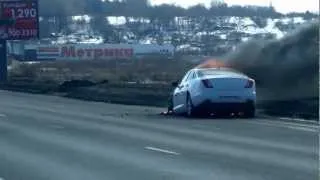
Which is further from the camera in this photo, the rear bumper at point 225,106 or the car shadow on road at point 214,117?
the car shadow on road at point 214,117

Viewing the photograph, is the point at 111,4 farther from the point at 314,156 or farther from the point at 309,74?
the point at 314,156

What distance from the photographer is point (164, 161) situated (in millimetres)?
17094

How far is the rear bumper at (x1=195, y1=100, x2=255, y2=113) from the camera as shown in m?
A: 29.3

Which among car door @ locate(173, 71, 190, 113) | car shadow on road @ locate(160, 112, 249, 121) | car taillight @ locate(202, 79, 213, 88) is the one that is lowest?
car shadow on road @ locate(160, 112, 249, 121)

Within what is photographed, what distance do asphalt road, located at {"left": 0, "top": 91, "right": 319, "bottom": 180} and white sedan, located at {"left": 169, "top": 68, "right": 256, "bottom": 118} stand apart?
0.75 m

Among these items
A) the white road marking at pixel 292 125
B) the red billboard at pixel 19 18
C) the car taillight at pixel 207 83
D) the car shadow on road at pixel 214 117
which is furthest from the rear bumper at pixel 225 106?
the red billboard at pixel 19 18

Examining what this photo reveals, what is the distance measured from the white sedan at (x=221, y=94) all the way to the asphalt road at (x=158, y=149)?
0.75 metres

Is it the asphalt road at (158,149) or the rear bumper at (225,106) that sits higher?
the asphalt road at (158,149)

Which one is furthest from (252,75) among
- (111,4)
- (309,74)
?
(111,4)

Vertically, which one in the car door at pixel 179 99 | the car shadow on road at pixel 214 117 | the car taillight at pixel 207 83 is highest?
the car taillight at pixel 207 83

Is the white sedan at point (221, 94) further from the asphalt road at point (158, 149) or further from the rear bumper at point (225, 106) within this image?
the asphalt road at point (158, 149)

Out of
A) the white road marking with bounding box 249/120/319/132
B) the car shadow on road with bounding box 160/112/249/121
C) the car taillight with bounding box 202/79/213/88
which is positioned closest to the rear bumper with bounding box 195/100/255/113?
the car shadow on road with bounding box 160/112/249/121

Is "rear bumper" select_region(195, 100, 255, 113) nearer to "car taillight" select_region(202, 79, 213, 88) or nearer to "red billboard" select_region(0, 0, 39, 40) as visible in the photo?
"car taillight" select_region(202, 79, 213, 88)

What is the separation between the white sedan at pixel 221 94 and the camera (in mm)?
29188
